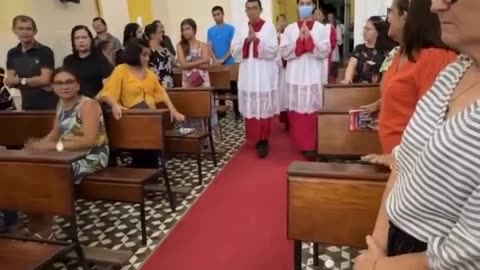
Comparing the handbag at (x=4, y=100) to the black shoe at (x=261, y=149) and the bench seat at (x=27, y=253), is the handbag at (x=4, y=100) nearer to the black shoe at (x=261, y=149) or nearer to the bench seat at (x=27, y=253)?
the bench seat at (x=27, y=253)

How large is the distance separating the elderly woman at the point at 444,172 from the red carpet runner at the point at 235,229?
5.10 feet

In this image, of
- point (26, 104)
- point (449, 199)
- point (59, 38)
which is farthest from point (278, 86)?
point (449, 199)

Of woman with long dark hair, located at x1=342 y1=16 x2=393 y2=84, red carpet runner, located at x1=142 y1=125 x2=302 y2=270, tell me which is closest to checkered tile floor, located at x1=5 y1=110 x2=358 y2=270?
red carpet runner, located at x1=142 y1=125 x2=302 y2=270

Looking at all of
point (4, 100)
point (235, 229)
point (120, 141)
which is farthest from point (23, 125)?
point (235, 229)

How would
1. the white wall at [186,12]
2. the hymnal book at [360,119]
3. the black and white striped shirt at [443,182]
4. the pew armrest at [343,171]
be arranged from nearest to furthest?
1. the black and white striped shirt at [443,182]
2. the pew armrest at [343,171]
3. the hymnal book at [360,119]
4. the white wall at [186,12]

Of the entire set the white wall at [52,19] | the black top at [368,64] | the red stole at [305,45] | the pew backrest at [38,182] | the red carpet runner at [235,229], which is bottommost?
the red carpet runner at [235,229]

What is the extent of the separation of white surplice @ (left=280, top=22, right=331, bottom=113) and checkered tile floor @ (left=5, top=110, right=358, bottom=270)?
1035mm

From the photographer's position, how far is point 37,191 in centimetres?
215

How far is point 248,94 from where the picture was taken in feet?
14.0

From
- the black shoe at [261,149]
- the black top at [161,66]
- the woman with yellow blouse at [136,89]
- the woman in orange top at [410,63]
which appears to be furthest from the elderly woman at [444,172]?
the black top at [161,66]

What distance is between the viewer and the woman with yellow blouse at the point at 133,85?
11.0 ft

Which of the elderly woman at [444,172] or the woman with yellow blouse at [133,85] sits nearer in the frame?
the elderly woman at [444,172]

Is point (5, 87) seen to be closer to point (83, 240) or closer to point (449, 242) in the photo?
point (83, 240)

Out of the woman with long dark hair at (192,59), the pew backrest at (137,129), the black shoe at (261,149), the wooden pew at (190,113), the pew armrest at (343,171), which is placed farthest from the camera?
the woman with long dark hair at (192,59)
